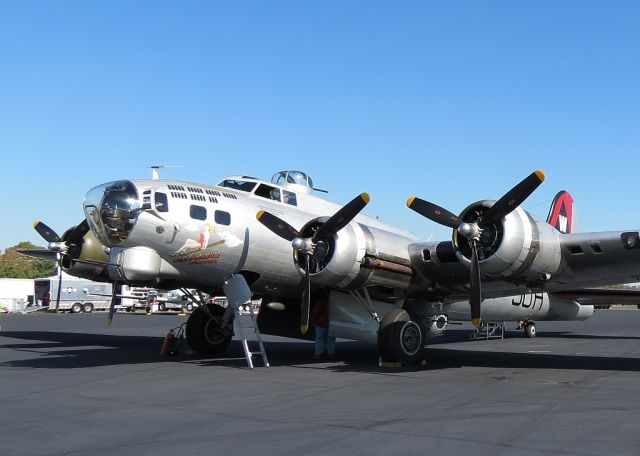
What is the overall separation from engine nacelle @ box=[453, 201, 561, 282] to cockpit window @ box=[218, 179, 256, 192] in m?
4.55

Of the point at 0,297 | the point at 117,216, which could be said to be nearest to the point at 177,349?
the point at 117,216

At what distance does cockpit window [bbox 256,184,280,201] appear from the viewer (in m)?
14.9

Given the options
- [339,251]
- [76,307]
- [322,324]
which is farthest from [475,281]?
[76,307]

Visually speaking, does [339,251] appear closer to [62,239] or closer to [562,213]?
[62,239]

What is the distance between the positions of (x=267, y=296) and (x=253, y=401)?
710 centimetres

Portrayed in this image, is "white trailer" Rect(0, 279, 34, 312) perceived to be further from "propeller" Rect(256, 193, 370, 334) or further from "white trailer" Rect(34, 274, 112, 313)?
"propeller" Rect(256, 193, 370, 334)

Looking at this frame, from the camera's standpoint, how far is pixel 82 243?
1689 centimetres

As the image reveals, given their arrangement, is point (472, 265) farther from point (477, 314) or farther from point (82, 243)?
point (82, 243)

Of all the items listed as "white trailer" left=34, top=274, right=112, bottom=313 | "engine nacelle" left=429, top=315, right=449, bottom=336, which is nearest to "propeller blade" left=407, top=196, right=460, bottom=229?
"engine nacelle" left=429, top=315, right=449, bottom=336

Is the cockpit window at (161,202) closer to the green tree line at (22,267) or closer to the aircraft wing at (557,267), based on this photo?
the aircraft wing at (557,267)

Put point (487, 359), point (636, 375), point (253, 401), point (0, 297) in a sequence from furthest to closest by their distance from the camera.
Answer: point (0, 297) → point (487, 359) → point (636, 375) → point (253, 401)

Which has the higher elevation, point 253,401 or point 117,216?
point 117,216

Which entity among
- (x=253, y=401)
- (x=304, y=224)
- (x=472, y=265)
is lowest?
(x=253, y=401)

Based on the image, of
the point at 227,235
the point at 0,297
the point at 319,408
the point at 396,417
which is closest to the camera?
the point at 396,417
